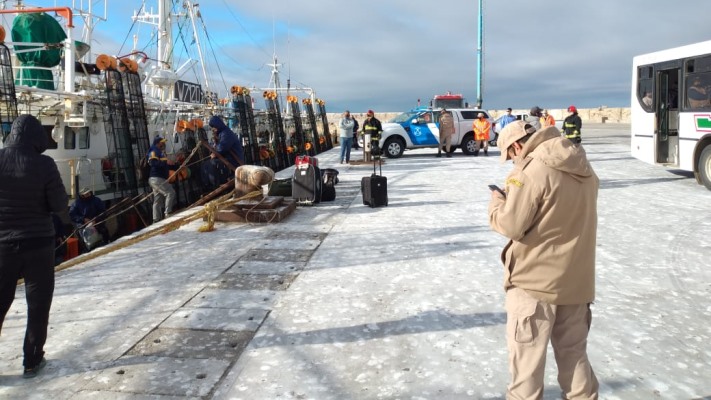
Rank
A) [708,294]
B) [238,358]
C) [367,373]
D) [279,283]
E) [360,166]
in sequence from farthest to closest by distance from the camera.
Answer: [360,166]
[279,283]
[708,294]
[238,358]
[367,373]

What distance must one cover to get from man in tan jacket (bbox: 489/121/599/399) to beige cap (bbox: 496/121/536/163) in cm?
2

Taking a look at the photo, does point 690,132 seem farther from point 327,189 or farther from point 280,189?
point 280,189

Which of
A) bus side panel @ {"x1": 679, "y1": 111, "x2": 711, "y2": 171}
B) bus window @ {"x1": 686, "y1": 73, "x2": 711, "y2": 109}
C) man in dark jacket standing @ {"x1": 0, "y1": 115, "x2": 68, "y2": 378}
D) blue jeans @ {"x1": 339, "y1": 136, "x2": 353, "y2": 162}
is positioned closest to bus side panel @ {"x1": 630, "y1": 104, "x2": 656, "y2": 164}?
bus side panel @ {"x1": 679, "y1": 111, "x2": 711, "y2": 171}

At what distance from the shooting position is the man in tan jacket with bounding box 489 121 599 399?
2.61m

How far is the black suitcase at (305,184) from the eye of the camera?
1020 centimetres

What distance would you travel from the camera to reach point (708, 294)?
16.5 feet

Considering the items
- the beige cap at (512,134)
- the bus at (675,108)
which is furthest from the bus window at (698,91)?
the beige cap at (512,134)

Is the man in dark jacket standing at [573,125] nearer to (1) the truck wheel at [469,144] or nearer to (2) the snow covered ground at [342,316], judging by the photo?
(1) the truck wheel at [469,144]

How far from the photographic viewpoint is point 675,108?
12.4 m

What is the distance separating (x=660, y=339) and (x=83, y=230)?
398 inches

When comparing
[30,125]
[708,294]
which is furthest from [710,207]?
[30,125]

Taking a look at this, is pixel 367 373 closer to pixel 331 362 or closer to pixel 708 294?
pixel 331 362

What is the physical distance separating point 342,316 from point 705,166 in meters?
9.90

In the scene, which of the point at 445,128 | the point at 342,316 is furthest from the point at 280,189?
the point at 445,128
